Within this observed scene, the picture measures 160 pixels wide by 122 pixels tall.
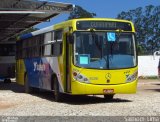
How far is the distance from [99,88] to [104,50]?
136cm

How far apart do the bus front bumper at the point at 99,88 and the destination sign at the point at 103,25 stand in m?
2.01

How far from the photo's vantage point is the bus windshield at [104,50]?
1836 centimetres

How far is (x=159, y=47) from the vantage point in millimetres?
82875

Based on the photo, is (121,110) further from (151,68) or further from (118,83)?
(151,68)

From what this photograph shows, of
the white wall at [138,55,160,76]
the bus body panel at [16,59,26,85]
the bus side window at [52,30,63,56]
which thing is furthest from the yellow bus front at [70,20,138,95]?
the white wall at [138,55,160,76]

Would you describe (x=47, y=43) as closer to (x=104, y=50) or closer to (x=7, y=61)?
(x=104, y=50)

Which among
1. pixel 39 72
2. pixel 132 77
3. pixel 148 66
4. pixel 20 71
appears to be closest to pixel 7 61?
pixel 20 71

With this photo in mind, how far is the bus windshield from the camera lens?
723 inches

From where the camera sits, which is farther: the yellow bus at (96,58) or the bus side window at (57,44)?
the bus side window at (57,44)

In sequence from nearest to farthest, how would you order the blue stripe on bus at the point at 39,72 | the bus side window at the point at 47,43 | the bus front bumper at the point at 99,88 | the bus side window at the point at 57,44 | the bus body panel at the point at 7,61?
the bus front bumper at the point at 99,88
the bus side window at the point at 57,44
the bus side window at the point at 47,43
the blue stripe on bus at the point at 39,72
the bus body panel at the point at 7,61

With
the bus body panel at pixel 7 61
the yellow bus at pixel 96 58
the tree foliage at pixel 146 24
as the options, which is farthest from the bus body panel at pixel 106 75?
the tree foliage at pixel 146 24

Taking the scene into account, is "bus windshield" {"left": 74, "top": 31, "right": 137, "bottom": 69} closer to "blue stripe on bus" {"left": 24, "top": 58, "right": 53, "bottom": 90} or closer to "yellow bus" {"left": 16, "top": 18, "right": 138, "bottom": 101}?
"yellow bus" {"left": 16, "top": 18, "right": 138, "bottom": 101}

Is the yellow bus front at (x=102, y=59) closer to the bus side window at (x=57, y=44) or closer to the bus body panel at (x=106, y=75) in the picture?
the bus body panel at (x=106, y=75)

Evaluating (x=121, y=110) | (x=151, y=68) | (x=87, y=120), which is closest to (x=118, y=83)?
(x=121, y=110)
